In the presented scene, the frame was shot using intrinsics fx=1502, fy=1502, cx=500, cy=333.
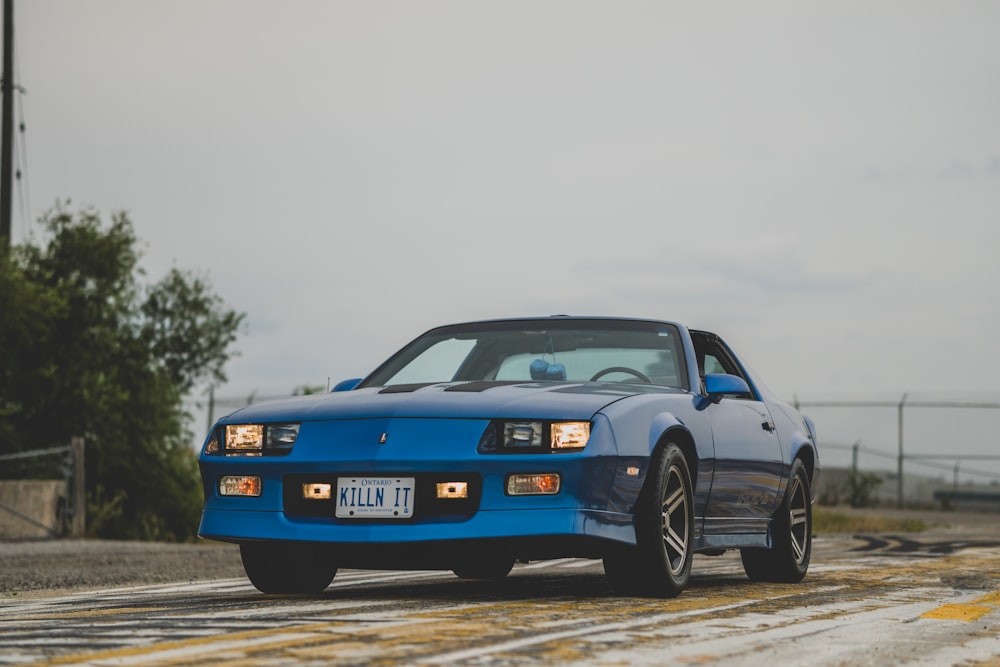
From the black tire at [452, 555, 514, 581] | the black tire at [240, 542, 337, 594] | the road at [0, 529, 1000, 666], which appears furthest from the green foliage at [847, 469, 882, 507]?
the black tire at [240, 542, 337, 594]

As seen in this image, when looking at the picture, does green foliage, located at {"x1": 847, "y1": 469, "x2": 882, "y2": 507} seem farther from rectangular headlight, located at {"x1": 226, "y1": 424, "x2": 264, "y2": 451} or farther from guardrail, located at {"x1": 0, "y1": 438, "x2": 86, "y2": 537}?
rectangular headlight, located at {"x1": 226, "y1": 424, "x2": 264, "y2": 451}

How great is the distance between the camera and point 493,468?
255 inches

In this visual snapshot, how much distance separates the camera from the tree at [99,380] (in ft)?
78.5

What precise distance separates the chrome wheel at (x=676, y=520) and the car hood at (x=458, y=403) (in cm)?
46

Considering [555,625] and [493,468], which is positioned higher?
[493,468]

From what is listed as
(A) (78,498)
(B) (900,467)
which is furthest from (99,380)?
(B) (900,467)

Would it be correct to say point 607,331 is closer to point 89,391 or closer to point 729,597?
point 729,597

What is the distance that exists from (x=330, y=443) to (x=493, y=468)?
779 mm

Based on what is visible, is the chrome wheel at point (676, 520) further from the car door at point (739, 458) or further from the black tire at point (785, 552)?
the black tire at point (785, 552)

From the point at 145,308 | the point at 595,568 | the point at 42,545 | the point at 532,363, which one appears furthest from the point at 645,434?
the point at 145,308

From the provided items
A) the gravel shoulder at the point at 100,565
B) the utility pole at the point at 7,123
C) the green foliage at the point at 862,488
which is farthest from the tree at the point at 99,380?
the green foliage at the point at 862,488

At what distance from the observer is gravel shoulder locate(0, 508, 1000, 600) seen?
34.0 ft

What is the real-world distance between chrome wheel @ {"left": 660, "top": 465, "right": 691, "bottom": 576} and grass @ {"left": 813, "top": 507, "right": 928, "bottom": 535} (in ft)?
47.4

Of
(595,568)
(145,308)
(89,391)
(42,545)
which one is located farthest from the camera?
(145,308)
